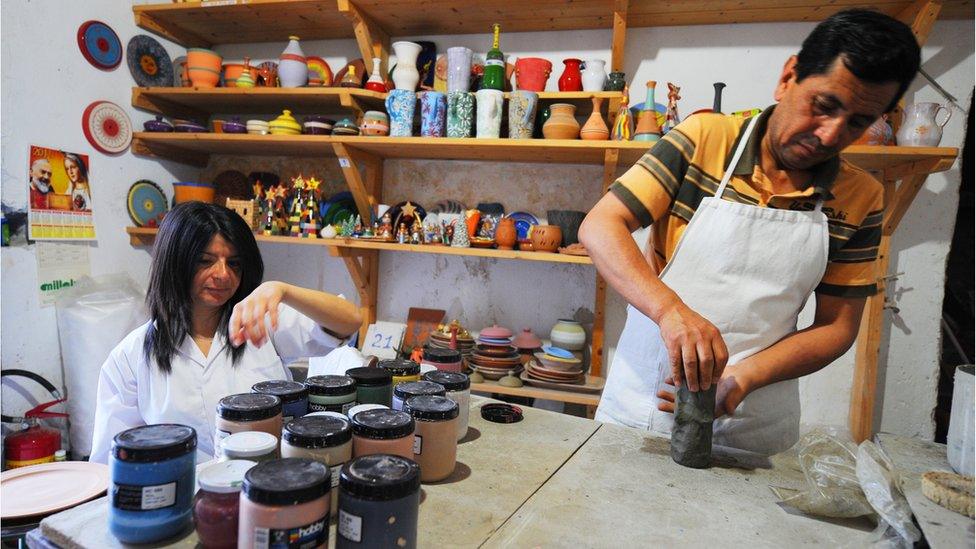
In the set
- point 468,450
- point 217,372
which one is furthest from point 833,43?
point 217,372

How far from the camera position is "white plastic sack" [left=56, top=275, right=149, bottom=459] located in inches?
95.9

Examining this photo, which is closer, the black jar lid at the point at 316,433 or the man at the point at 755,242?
the black jar lid at the point at 316,433

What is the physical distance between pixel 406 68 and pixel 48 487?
6.95ft

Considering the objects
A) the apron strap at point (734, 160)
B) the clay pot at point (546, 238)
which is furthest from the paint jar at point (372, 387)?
the clay pot at point (546, 238)

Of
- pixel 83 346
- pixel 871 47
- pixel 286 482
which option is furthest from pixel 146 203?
pixel 871 47

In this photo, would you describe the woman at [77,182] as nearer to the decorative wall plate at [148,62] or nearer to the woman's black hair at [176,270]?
the decorative wall plate at [148,62]

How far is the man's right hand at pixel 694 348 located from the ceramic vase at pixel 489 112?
1.56m

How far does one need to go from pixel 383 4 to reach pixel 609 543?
8.29ft

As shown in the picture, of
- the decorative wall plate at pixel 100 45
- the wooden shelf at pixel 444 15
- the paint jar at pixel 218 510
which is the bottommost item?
the paint jar at pixel 218 510

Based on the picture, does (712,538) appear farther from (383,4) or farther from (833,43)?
(383,4)

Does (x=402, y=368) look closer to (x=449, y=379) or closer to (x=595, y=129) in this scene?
(x=449, y=379)

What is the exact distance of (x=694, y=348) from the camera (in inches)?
38.5

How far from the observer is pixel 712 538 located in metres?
0.82

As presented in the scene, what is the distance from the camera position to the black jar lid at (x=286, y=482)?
59 cm
